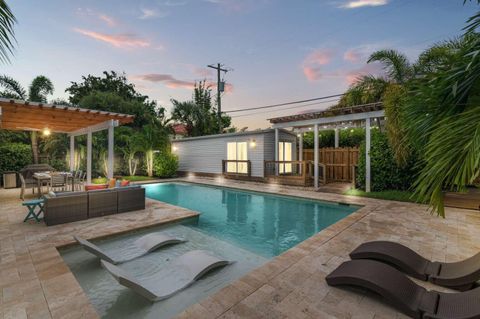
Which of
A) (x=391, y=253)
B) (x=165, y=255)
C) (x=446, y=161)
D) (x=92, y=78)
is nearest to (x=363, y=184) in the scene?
(x=391, y=253)

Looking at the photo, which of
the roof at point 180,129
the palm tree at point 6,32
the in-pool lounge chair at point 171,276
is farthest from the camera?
the roof at point 180,129

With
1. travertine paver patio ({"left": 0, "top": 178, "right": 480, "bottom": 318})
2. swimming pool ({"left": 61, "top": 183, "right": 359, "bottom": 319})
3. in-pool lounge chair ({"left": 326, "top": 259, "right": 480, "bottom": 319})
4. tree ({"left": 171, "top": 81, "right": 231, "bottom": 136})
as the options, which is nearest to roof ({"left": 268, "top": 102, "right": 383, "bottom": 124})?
swimming pool ({"left": 61, "top": 183, "right": 359, "bottom": 319})

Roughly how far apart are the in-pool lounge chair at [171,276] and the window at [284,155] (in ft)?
33.1

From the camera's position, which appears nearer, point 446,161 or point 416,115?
point 446,161

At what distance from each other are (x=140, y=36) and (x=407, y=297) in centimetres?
1431

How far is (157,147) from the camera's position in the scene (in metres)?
16.9

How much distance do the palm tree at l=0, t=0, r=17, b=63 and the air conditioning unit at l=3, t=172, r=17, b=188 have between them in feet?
41.1

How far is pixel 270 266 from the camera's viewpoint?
3559 millimetres

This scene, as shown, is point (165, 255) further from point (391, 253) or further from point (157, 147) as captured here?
point (157, 147)

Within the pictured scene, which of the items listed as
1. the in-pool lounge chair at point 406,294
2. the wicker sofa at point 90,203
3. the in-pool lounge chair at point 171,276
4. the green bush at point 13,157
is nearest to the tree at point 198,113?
the green bush at point 13,157

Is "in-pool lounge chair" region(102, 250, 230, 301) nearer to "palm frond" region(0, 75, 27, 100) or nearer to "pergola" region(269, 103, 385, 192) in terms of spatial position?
"pergola" region(269, 103, 385, 192)

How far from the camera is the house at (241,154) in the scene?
44.4 ft

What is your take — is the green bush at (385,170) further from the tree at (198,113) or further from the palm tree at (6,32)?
the tree at (198,113)

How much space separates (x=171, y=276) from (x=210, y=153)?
13.0m
